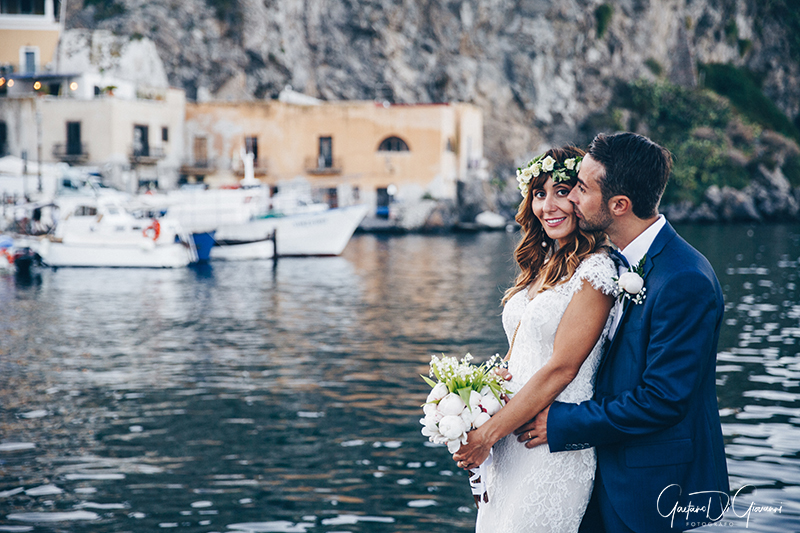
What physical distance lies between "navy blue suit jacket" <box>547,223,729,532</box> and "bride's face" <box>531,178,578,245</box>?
1.46 feet

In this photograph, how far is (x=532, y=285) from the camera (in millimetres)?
3395

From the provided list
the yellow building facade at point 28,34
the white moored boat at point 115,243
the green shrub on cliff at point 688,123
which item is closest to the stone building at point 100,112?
the yellow building facade at point 28,34

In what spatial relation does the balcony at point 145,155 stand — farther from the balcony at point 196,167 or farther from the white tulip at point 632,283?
the white tulip at point 632,283

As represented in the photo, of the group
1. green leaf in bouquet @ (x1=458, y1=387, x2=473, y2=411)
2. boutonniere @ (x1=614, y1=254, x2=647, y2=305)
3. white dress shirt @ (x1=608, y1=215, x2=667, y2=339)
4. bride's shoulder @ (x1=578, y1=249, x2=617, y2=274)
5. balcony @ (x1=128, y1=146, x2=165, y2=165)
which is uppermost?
balcony @ (x1=128, y1=146, x2=165, y2=165)

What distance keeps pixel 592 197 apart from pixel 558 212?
32 centimetres

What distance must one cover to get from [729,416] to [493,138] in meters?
53.4

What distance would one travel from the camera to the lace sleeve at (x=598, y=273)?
2951 mm

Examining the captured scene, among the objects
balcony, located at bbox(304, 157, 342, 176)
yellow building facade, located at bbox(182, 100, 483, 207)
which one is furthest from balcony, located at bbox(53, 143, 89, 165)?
balcony, located at bbox(304, 157, 342, 176)

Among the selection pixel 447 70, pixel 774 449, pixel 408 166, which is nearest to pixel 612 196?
pixel 774 449

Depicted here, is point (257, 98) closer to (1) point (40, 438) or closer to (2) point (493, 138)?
(2) point (493, 138)

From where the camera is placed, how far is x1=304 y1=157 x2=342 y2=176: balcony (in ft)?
164

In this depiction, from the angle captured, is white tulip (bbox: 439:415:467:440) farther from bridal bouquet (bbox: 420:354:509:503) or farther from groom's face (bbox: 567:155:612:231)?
groom's face (bbox: 567:155:612:231)

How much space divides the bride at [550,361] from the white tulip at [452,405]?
11 cm

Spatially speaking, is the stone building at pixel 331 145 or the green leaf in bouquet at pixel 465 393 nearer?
the green leaf in bouquet at pixel 465 393
